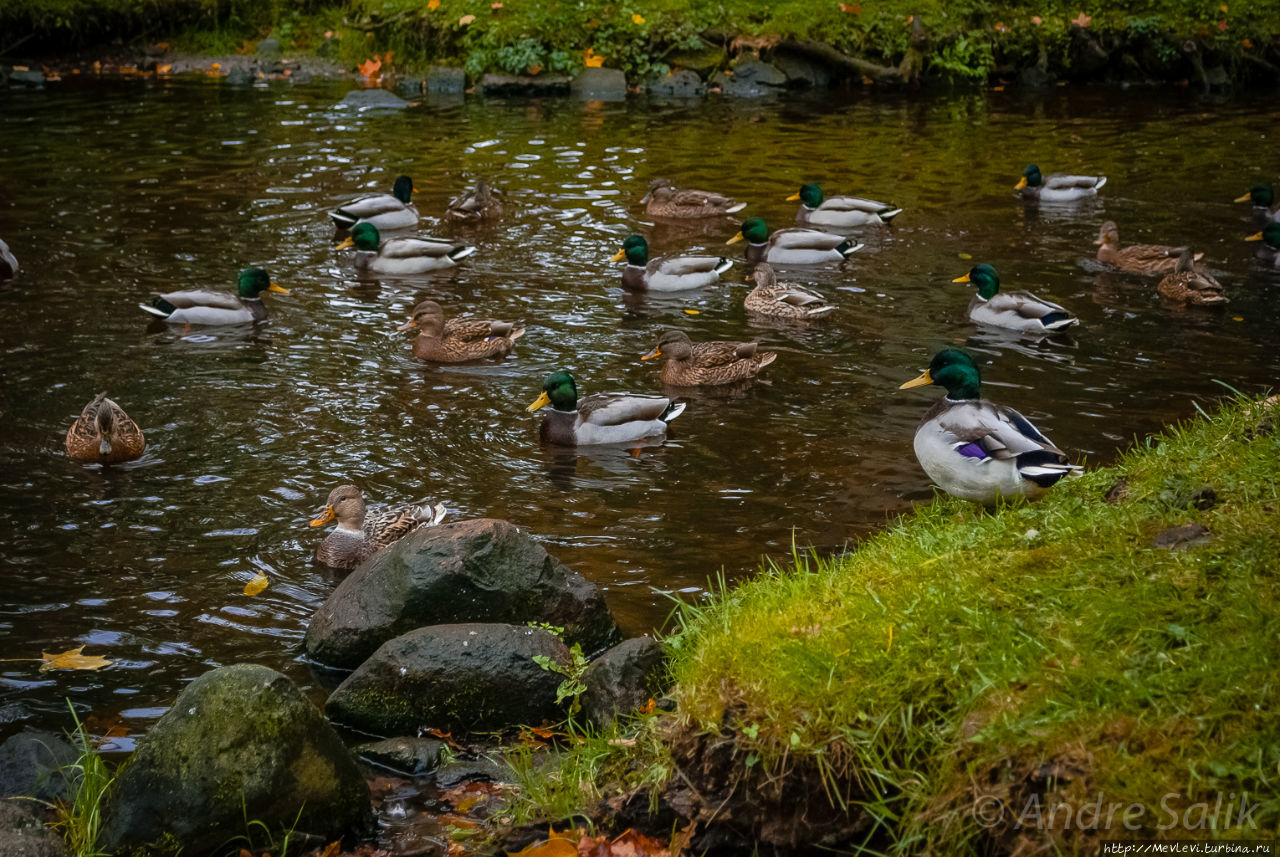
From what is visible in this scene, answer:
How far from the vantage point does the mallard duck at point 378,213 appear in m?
14.8

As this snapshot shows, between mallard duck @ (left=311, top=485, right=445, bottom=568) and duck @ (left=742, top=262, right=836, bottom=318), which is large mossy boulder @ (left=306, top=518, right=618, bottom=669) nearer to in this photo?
mallard duck @ (left=311, top=485, right=445, bottom=568)

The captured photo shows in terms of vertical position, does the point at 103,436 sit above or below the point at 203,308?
below

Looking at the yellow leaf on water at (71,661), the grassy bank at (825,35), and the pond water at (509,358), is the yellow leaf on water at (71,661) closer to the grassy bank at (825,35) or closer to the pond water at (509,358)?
the pond water at (509,358)

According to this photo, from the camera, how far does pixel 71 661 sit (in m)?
5.82

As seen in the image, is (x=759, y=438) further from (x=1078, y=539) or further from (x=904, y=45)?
(x=904, y=45)

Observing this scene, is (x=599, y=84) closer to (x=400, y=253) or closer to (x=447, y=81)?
(x=447, y=81)

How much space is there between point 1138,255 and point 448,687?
1006 cm

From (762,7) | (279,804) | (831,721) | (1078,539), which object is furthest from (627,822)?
(762,7)

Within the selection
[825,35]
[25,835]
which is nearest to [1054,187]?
[825,35]

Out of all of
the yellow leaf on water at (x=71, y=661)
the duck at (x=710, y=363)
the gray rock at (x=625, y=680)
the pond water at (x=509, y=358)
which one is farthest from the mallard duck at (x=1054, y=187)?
the yellow leaf on water at (x=71, y=661)

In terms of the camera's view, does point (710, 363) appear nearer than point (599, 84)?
Yes

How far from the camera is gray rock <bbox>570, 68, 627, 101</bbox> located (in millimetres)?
24375

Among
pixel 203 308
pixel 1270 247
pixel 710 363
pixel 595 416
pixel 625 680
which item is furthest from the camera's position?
pixel 1270 247

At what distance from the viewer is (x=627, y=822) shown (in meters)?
4.23
